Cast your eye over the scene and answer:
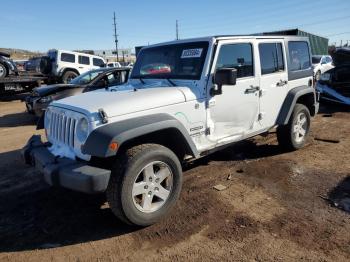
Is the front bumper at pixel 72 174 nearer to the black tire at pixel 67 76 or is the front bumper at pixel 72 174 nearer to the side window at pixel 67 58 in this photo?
the black tire at pixel 67 76

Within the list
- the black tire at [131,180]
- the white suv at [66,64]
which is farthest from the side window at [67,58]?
the black tire at [131,180]

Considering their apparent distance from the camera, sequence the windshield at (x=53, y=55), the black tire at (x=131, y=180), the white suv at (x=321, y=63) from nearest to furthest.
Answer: the black tire at (x=131, y=180) < the white suv at (x=321, y=63) < the windshield at (x=53, y=55)

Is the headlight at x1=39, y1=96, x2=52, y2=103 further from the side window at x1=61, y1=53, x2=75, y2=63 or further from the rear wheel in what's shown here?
the side window at x1=61, y1=53, x2=75, y2=63

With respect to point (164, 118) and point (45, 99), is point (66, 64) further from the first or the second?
point (164, 118)

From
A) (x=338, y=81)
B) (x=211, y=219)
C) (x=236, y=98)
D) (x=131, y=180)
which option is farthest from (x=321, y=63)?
(x=131, y=180)

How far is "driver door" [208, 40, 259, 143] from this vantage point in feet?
14.9

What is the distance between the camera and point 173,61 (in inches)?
188

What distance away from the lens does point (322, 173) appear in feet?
16.8

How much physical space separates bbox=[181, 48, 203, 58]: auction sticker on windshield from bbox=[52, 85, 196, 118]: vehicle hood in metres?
0.53

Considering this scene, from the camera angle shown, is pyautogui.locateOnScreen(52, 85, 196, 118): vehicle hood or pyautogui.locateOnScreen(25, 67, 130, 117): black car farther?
pyautogui.locateOnScreen(25, 67, 130, 117): black car

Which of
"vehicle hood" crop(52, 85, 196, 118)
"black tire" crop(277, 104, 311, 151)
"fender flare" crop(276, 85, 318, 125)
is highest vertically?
"vehicle hood" crop(52, 85, 196, 118)

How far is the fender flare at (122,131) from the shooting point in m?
3.31

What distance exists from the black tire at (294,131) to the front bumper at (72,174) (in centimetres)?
361

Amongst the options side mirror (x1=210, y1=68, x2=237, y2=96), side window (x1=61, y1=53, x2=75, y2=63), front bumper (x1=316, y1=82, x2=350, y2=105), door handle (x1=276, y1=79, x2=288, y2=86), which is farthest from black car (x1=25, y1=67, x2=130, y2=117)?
side window (x1=61, y1=53, x2=75, y2=63)
